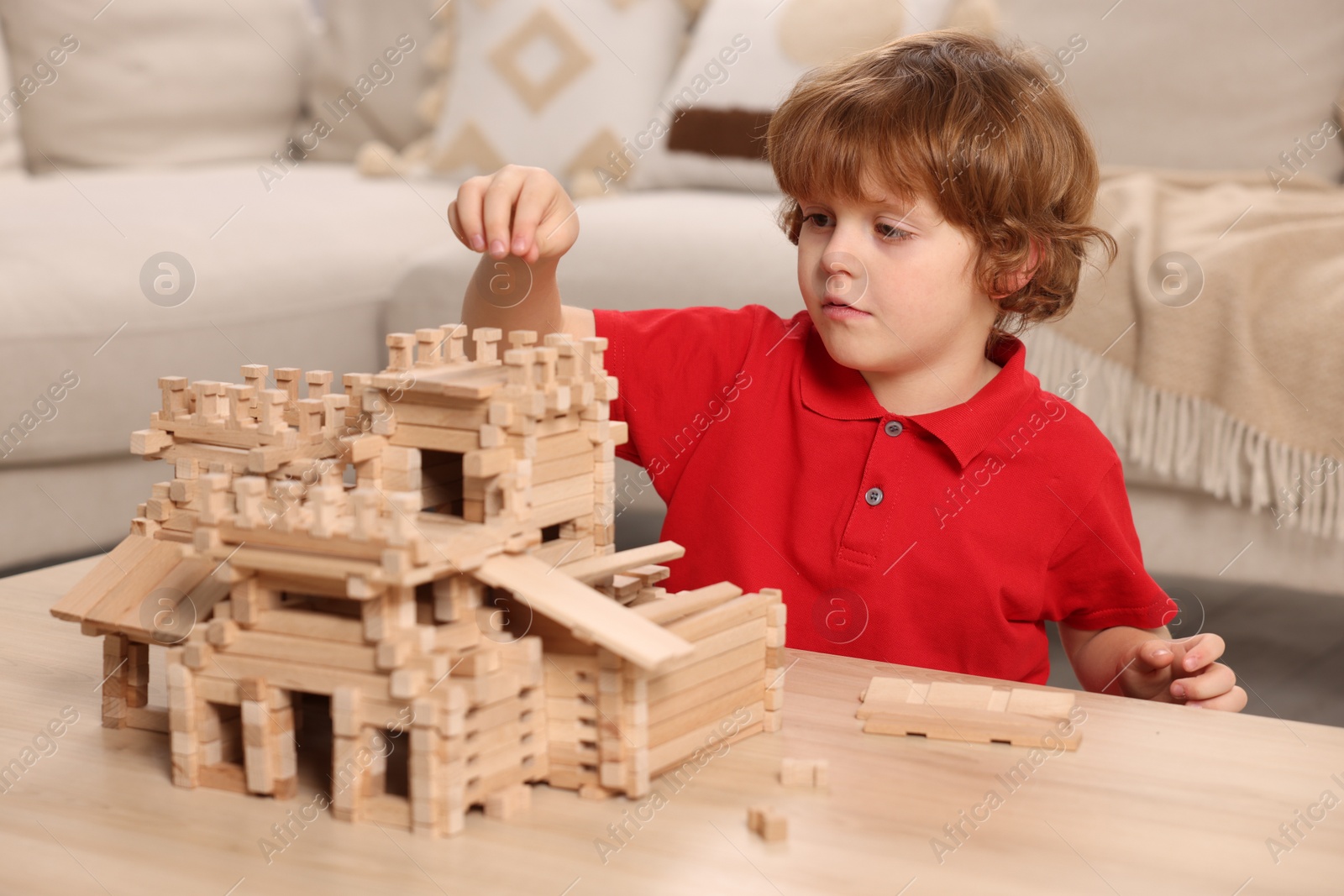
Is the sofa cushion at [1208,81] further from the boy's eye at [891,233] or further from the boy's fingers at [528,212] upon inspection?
the boy's fingers at [528,212]

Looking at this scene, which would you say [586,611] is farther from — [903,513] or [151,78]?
[151,78]

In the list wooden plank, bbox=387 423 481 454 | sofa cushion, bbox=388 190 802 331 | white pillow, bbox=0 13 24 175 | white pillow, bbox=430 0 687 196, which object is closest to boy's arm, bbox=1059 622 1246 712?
wooden plank, bbox=387 423 481 454

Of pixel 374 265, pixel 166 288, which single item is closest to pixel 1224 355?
pixel 374 265

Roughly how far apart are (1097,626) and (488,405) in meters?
0.68

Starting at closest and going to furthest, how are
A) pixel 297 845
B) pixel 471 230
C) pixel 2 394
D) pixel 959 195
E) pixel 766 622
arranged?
pixel 297 845 → pixel 766 622 → pixel 471 230 → pixel 959 195 → pixel 2 394

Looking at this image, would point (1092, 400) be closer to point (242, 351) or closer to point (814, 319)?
point (814, 319)

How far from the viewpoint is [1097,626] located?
115cm

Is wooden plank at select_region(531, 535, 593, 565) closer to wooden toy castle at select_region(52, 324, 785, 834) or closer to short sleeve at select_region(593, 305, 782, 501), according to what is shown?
wooden toy castle at select_region(52, 324, 785, 834)

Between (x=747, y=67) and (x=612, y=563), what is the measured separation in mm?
1706

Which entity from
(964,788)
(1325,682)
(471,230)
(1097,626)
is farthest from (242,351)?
(1325,682)

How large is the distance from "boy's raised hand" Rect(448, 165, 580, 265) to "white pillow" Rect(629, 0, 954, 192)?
4.04 ft

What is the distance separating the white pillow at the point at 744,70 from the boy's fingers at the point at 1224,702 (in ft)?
4.62

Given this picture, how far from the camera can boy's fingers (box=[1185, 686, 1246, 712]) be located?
922 mm

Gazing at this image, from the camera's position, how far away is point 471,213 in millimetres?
944
